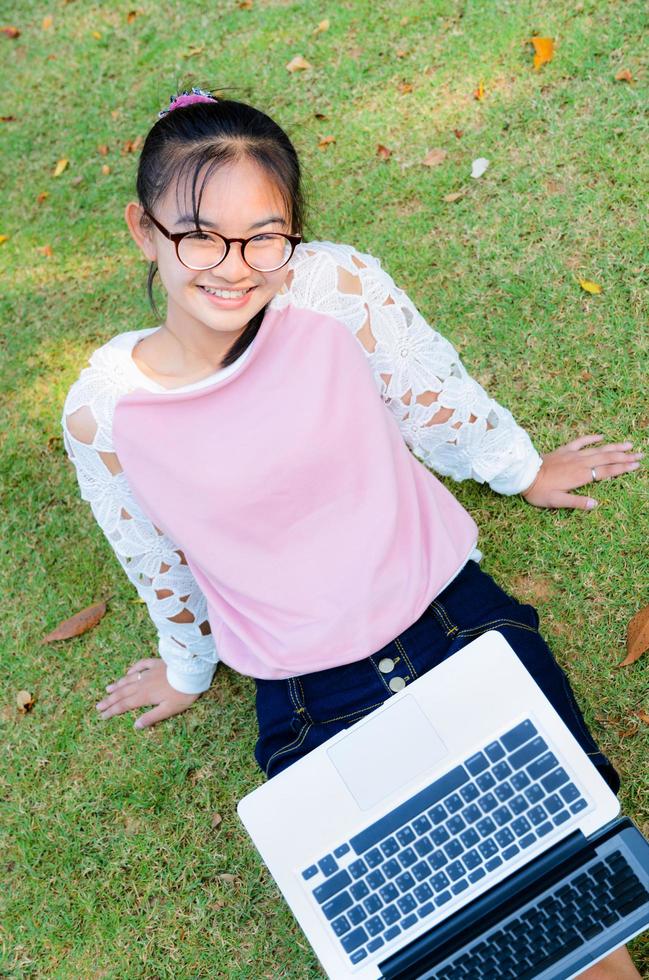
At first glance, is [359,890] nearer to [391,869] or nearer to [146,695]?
[391,869]

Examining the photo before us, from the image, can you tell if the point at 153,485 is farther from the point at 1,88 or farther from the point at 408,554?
the point at 1,88

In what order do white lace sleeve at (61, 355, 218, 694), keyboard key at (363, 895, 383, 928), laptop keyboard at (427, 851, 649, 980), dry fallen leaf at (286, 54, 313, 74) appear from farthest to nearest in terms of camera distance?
dry fallen leaf at (286, 54, 313, 74) → white lace sleeve at (61, 355, 218, 694) → keyboard key at (363, 895, 383, 928) → laptop keyboard at (427, 851, 649, 980)

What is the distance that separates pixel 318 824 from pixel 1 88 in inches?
175

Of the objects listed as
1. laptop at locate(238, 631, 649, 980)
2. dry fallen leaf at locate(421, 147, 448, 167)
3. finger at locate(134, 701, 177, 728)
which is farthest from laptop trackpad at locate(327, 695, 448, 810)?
dry fallen leaf at locate(421, 147, 448, 167)

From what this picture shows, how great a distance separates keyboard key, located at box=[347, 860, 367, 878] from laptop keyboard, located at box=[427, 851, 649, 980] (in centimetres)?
23

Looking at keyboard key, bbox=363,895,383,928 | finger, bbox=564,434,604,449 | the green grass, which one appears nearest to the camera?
keyboard key, bbox=363,895,383,928

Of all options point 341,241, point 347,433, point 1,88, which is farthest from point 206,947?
point 1,88

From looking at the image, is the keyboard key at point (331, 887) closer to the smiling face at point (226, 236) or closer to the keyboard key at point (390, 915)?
the keyboard key at point (390, 915)

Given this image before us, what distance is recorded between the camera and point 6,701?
10.3 feet

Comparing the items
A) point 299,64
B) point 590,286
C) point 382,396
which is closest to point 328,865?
point 382,396

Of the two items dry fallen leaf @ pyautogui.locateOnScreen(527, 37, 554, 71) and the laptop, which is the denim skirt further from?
dry fallen leaf @ pyautogui.locateOnScreen(527, 37, 554, 71)

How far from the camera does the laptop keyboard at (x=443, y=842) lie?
70.4 inches

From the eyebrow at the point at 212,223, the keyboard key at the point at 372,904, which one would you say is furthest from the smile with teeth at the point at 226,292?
the keyboard key at the point at 372,904

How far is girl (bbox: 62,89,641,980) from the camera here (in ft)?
6.11
